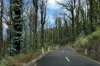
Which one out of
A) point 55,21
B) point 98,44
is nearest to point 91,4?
point 98,44

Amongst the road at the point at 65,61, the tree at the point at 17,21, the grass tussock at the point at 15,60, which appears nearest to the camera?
the grass tussock at the point at 15,60

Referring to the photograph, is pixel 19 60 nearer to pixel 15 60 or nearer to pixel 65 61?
pixel 15 60

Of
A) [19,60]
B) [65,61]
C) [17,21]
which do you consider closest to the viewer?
[19,60]

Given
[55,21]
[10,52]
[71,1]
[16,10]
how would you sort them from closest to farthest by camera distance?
[16,10], [10,52], [71,1], [55,21]

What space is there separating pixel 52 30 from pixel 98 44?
9543 cm

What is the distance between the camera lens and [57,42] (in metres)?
106

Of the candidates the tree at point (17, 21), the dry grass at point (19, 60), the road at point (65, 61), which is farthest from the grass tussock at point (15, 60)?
the tree at point (17, 21)

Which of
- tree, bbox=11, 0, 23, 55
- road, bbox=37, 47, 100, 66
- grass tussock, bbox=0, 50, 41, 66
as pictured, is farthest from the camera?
tree, bbox=11, 0, 23, 55

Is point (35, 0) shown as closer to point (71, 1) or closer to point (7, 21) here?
point (7, 21)

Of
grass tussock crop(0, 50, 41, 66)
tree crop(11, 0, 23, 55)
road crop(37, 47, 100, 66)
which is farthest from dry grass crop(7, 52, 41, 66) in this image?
tree crop(11, 0, 23, 55)

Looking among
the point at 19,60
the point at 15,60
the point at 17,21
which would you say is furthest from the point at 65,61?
the point at 17,21

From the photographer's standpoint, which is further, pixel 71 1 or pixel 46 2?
pixel 71 1

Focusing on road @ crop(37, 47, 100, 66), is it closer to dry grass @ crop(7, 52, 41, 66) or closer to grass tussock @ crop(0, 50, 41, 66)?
dry grass @ crop(7, 52, 41, 66)

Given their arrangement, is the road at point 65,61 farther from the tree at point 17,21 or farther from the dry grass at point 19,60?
the tree at point 17,21
